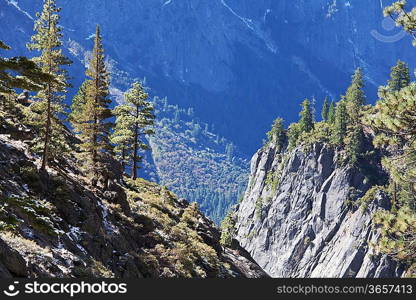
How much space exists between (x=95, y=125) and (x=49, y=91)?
644cm

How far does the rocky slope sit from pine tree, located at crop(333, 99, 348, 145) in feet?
196

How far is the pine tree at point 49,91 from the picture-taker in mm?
30141

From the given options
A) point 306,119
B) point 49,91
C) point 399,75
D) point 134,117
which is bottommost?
point 49,91

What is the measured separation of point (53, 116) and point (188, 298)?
19433mm

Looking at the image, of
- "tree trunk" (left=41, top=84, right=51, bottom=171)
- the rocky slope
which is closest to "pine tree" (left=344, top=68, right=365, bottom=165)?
the rocky slope

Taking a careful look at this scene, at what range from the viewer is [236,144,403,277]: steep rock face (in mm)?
83944

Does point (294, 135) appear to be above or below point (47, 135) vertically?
above

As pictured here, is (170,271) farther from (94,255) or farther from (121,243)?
(94,255)

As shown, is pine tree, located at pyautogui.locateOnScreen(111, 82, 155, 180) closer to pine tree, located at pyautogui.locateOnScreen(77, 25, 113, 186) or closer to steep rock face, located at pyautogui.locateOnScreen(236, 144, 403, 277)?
pine tree, located at pyautogui.locateOnScreen(77, 25, 113, 186)

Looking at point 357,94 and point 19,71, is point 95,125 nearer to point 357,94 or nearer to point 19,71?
point 19,71

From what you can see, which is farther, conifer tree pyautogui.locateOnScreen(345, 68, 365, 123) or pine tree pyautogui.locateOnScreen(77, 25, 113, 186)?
conifer tree pyautogui.locateOnScreen(345, 68, 365, 123)

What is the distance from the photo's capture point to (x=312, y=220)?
99625 mm

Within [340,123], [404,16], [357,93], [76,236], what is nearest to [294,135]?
[340,123]

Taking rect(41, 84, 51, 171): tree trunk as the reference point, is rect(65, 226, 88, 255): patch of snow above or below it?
below
